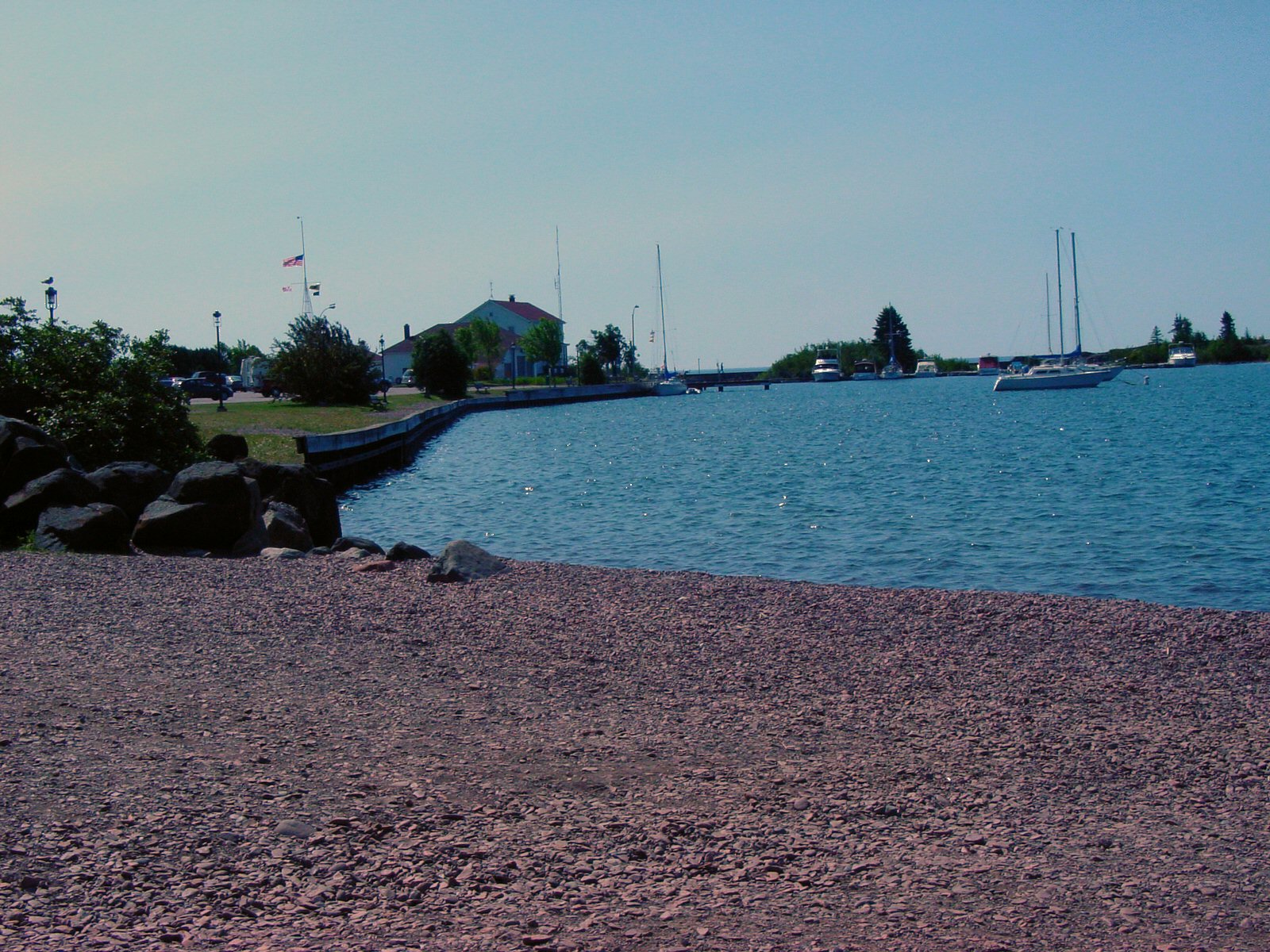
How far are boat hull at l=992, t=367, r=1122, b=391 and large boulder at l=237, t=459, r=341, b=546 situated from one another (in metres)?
102

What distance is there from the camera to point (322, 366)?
5888 cm

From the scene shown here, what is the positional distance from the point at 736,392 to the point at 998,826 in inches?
6095

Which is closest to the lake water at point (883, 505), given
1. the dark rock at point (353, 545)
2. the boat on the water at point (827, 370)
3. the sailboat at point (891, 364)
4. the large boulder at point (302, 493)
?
the large boulder at point (302, 493)

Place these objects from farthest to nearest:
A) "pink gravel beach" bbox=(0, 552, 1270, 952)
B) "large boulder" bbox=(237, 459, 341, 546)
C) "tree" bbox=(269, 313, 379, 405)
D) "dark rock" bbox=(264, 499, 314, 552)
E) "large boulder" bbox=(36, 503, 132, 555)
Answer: "tree" bbox=(269, 313, 379, 405), "large boulder" bbox=(237, 459, 341, 546), "dark rock" bbox=(264, 499, 314, 552), "large boulder" bbox=(36, 503, 132, 555), "pink gravel beach" bbox=(0, 552, 1270, 952)

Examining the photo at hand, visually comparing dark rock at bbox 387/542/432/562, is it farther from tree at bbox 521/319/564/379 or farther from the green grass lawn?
tree at bbox 521/319/564/379

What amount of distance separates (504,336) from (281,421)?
89820mm

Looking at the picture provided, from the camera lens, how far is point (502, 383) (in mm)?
120688

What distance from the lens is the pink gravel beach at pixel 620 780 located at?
445cm

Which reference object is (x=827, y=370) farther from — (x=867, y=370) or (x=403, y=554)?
(x=403, y=554)

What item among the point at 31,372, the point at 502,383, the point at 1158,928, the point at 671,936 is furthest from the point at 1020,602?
the point at 502,383

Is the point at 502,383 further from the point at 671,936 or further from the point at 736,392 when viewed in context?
the point at 671,936

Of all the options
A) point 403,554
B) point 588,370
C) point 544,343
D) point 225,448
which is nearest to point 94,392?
point 225,448

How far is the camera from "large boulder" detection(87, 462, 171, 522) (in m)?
16.6

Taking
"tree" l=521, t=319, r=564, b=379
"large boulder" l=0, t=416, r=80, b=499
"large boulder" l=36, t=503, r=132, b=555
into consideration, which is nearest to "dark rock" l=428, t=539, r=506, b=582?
"large boulder" l=36, t=503, r=132, b=555
